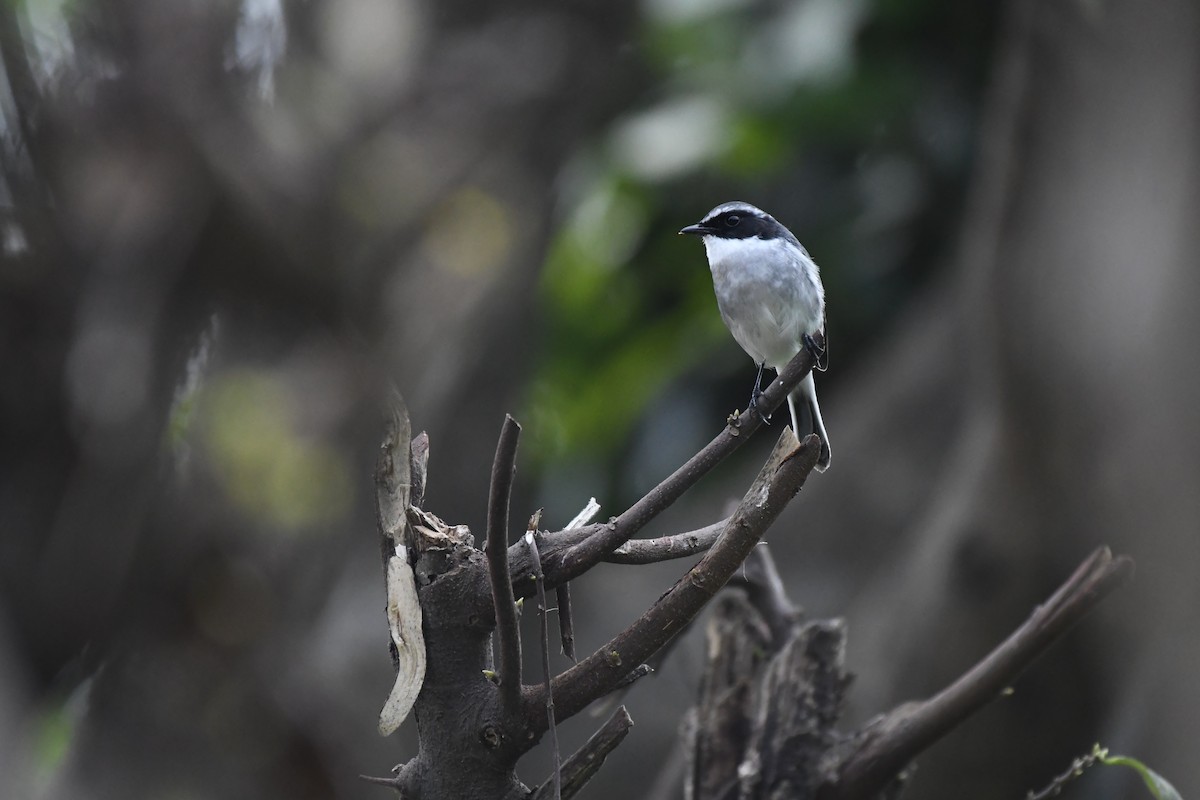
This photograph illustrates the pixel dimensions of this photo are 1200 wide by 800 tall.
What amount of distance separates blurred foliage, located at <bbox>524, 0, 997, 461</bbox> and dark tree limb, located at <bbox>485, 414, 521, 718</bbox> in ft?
15.0

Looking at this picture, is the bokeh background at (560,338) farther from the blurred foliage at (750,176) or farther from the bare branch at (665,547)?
the bare branch at (665,547)

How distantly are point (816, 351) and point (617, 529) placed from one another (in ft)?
2.39

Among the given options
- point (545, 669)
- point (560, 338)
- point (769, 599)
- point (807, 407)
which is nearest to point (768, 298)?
point (807, 407)

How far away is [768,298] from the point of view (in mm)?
2658

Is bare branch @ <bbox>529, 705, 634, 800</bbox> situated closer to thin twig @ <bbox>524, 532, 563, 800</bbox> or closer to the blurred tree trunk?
thin twig @ <bbox>524, 532, 563, 800</bbox>

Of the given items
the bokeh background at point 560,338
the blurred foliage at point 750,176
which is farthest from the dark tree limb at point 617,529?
the blurred foliage at point 750,176

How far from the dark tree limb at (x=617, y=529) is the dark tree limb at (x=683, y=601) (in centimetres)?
8

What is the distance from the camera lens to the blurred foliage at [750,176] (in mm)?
6215

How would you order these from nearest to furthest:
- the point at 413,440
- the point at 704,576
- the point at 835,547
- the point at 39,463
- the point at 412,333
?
the point at 704,576 < the point at 413,440 < the point at 39,463 < the point at 412,333 < the point at 835,547

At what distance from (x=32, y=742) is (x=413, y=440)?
217 centimetres

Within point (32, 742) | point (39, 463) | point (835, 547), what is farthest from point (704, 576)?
point (835, 547)

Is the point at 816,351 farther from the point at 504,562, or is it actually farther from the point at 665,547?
the point at 504,562

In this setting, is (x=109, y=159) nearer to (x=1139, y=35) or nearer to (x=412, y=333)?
(x=412, y=333)

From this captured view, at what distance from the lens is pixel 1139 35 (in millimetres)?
3801
